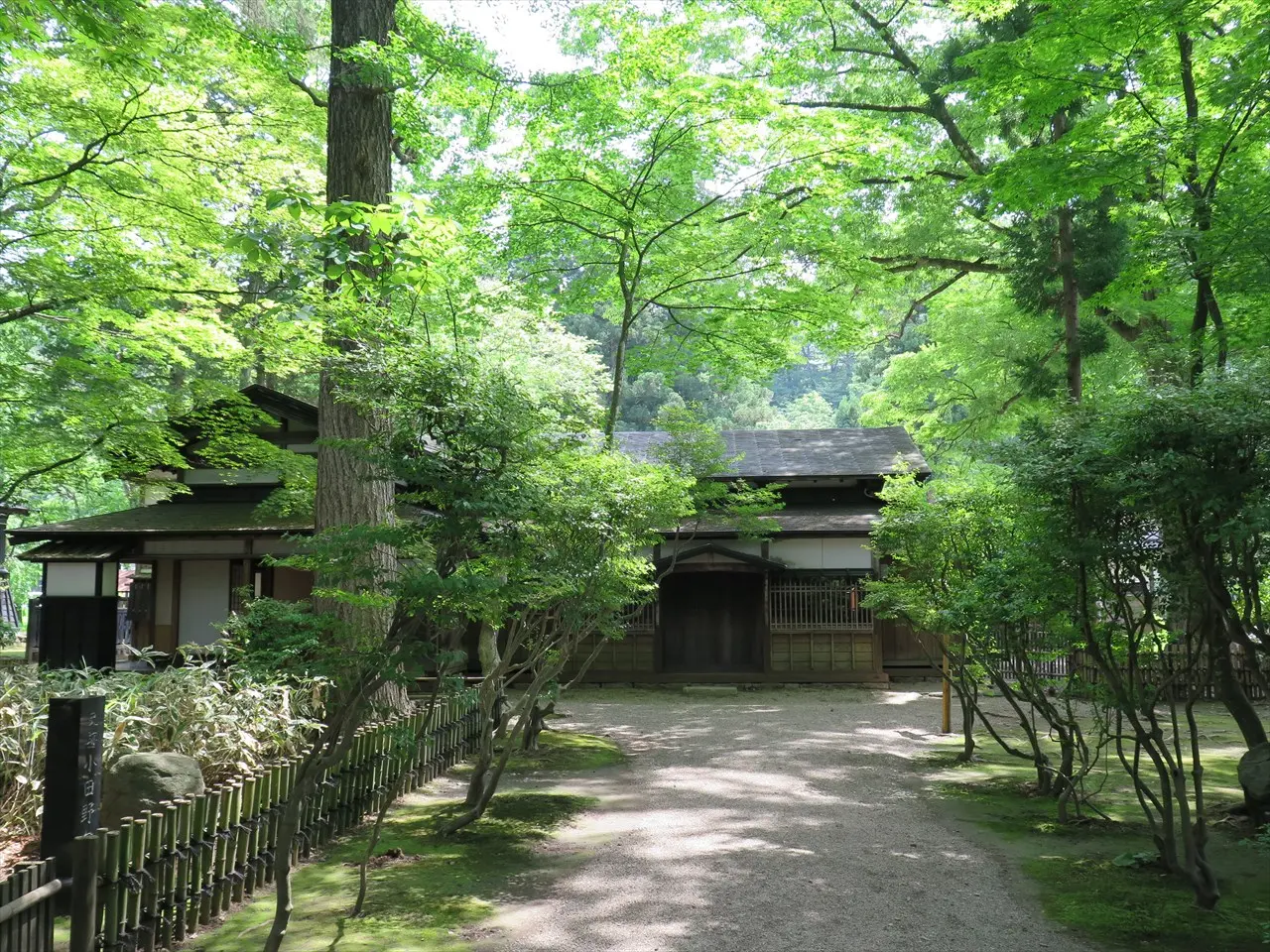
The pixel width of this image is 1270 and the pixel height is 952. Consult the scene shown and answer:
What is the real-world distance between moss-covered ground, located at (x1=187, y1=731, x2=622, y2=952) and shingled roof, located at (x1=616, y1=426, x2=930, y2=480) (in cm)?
1159

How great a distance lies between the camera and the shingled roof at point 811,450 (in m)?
20.5

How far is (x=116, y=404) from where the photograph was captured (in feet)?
39.4

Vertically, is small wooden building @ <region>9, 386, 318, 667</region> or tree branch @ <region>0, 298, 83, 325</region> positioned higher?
tree branch @ <region>0, 298, 83, 325</region>

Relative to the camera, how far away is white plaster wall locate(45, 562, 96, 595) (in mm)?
16906

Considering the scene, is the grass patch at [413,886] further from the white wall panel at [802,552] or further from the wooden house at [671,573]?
the white wall panel at [802,552]

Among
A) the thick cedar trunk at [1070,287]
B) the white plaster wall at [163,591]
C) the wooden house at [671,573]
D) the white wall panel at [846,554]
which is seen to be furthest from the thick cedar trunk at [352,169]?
the white wall panel at [846,554]

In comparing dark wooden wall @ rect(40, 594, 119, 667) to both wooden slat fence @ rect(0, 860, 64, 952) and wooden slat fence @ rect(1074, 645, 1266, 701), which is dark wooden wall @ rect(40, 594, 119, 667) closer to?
wooden slat fence @ rect(0, 860, 64, 952)

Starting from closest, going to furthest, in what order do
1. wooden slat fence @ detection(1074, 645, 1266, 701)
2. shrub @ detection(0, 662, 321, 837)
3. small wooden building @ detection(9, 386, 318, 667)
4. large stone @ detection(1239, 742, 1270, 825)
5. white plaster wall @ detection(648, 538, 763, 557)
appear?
shrub @ detection(0, 662, 321, 837), wooden slat fence @ detection(1074, 645, 1266, 701), large stone @ detection(1239, 742, 1270, 825), small wooden building @ detection(9, 386, 318, 667), white plaster wall @ detection(648, 538, 763, 557)

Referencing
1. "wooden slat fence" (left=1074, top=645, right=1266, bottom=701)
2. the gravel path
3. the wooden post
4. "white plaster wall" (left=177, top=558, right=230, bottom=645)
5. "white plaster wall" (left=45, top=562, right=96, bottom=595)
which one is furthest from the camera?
"white plaster wall" (left=177, top=558, right=230, bottom=645)

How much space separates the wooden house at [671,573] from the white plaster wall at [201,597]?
0.06 feet

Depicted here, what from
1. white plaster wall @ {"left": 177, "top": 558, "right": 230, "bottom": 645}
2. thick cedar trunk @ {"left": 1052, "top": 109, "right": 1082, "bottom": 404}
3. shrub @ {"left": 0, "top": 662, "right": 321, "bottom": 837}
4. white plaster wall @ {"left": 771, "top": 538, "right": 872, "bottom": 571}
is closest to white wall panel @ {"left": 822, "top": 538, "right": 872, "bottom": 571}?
white plaster wall @ {"left": 771, "top": 538, "right": 872, "bottom": 571}

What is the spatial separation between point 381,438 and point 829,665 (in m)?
15.4

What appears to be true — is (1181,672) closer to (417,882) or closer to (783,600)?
(417,882)

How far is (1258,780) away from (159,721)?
8389mm
